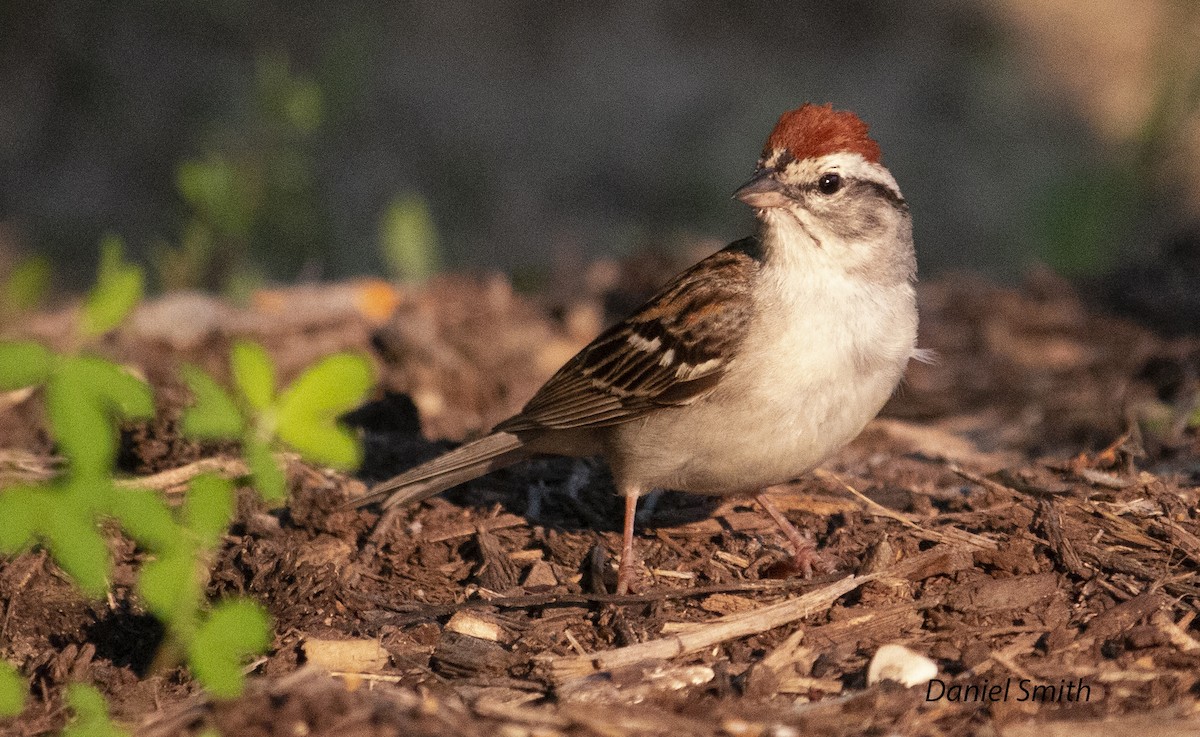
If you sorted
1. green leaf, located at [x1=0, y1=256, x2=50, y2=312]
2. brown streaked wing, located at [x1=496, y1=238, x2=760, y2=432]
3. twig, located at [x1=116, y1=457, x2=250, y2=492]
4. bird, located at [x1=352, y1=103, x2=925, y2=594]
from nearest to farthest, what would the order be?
1. bird, located at [x1=352, y1=103, x2=925, y2=594]
2. brown streaked wing, located at [x1=496, y1=238, x2=760, y2=432]
3. twig, located at [x1=116, y1=457, x2=250, y2=492]
4. green leaf, located at [x1=0, y1=256, x2=50, y2=312]

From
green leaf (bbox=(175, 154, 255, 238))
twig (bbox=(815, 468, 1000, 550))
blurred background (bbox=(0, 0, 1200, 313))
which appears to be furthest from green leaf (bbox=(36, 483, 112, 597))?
blurred background (bbox=(0, 0, 1200, 313))

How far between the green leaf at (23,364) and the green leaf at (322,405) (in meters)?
0.68

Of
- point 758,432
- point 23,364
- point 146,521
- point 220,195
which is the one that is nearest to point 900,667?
point 758,432

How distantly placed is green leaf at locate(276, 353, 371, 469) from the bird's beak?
167 centimetres

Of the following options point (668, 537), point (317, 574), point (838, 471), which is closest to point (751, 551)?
point (668, 537)

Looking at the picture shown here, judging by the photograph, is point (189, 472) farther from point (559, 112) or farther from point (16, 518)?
point (559, 112)

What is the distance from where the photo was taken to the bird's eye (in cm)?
520

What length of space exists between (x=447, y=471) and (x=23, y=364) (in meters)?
2.14

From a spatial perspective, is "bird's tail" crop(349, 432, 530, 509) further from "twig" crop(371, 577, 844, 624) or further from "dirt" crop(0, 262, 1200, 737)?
"twig" crop(371, 577, 844, 624)

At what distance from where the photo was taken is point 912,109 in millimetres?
13680

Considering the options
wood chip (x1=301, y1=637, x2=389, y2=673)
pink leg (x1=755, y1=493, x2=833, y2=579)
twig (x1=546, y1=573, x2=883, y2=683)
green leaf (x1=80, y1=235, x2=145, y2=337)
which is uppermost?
green leaf (x1=80, y1=235, x2=145, y2=337)

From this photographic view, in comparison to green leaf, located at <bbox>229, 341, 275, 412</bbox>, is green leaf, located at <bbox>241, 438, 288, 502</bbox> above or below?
below

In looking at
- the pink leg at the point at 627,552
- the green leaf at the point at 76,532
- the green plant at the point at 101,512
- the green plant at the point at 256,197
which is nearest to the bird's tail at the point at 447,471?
the pink leg at the point at 627,552

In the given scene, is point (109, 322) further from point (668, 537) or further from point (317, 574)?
point (668, 537)
